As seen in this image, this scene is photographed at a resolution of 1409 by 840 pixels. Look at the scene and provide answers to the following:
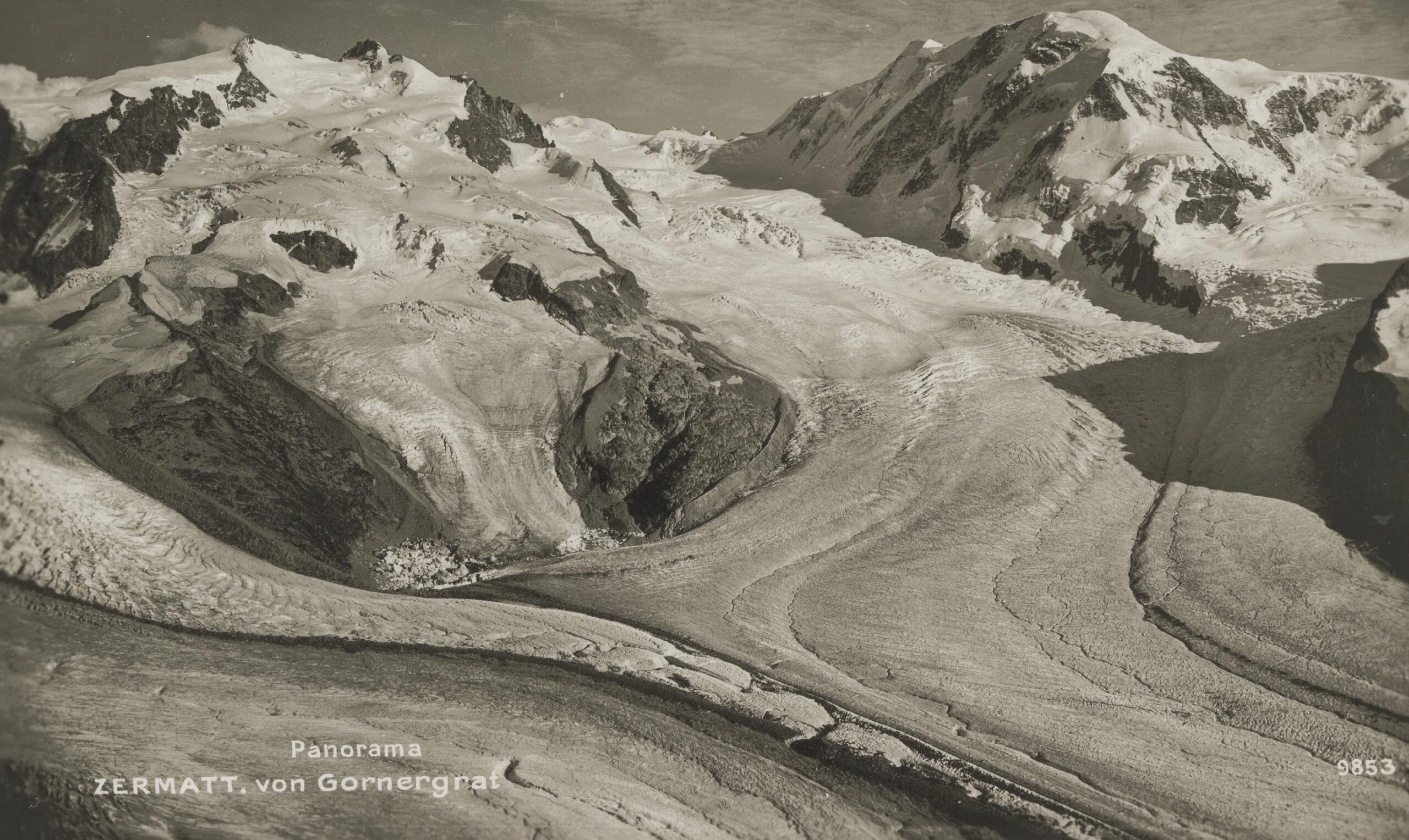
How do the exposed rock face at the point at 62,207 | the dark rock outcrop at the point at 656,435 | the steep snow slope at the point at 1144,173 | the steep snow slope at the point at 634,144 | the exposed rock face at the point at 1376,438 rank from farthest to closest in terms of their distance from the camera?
the steep snow slope at the point at 634,144 < the steep snow slope at the point at 1144,173 < the dark rock outcrop at the point at 656,435 < the exposed rock face at the point at 62,207 < the exposed rock face at the point at 1376,438

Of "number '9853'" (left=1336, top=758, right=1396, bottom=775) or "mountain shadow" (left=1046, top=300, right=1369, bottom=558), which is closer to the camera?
"number '9853'" (left=1336, top=758, right=1396, bottom=775)

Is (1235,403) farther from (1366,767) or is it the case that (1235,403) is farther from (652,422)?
(652,422)

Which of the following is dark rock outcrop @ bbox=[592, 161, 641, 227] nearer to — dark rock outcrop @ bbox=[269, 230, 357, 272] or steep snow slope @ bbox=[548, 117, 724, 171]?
dark rock outcrop @ bbox=[269, 230, 357, 272]

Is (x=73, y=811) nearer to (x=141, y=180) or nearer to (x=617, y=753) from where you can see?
(x=617, y=753)

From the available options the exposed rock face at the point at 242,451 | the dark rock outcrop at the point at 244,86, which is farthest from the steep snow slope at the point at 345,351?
the dark rock outcrop at the point at 244,86

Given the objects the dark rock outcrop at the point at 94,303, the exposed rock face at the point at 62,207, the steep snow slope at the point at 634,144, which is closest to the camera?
the dark rock outcrop at the point at 94,303

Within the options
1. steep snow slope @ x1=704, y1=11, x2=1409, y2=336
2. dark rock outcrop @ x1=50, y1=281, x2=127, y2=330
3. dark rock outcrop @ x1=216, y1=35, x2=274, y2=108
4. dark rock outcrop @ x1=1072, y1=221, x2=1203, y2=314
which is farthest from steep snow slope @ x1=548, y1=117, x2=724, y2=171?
dark rock outcrop @ x1=50, y1=281, x2=127, y2=330

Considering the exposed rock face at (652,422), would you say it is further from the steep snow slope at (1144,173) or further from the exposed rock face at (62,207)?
the steep snow slope at (1144,173)
